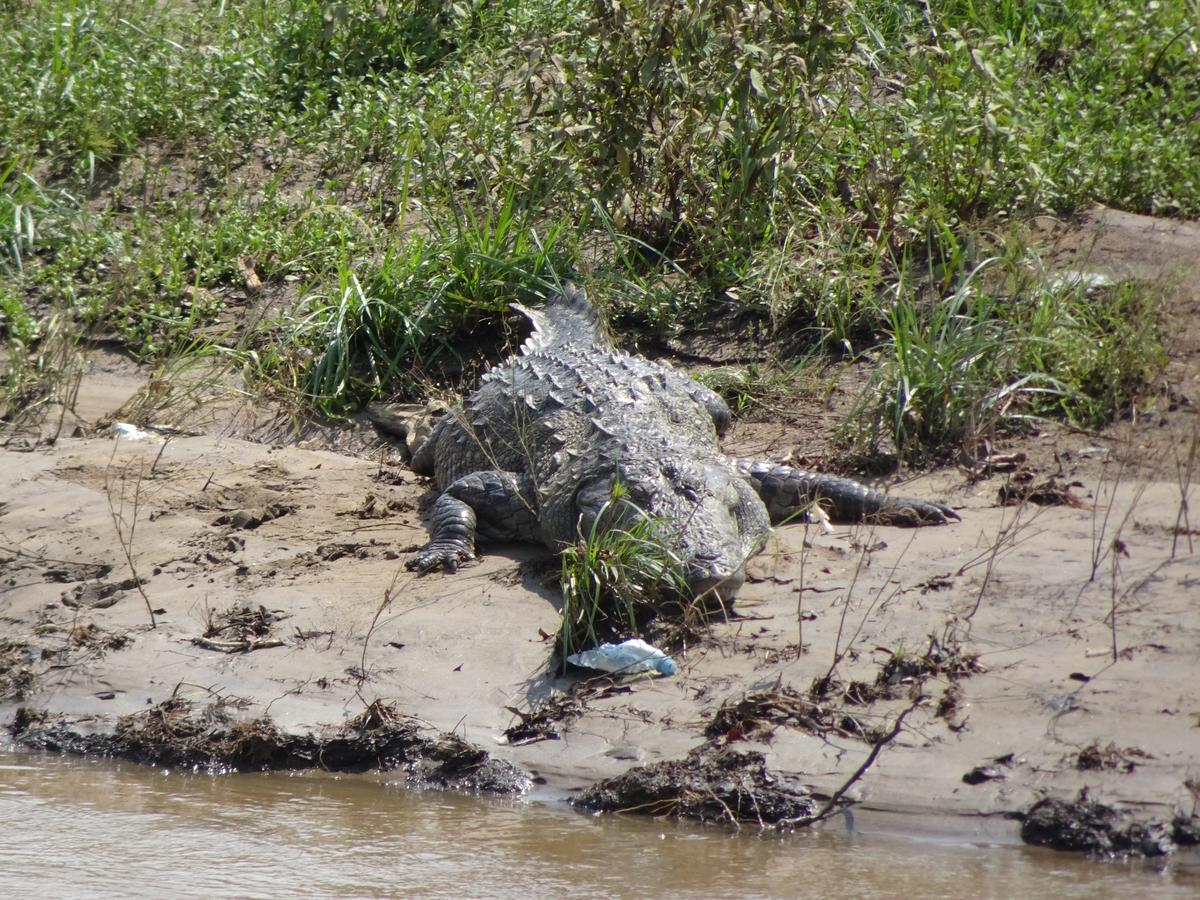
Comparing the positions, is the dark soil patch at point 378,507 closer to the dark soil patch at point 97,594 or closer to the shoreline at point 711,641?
the shoreline at point 711,641

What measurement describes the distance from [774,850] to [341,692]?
4.92 ft

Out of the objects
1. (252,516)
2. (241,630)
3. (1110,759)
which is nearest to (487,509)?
(252,516)

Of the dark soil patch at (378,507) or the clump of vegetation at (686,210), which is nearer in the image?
the dark soil patch at (378,507)

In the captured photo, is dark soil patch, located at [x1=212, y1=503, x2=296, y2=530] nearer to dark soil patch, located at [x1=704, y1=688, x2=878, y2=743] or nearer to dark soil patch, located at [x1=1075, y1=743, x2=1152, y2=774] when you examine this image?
dark soil patch, located at [x1=704, y1=688, x2=878, y2=743]

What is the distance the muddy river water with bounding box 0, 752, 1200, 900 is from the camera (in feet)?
10.2

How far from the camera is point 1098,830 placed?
3203 mm

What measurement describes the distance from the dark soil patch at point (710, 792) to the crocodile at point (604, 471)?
31.7 inches

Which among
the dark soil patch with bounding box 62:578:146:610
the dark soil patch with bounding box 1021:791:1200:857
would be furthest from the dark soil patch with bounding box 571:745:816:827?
the dark soil patch with bounding box 62:578:146:610

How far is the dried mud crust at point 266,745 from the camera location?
12.5 feet

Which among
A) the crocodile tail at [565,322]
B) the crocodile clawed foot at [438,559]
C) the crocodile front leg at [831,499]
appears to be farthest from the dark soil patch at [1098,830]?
the crocodile tail at [565,322]

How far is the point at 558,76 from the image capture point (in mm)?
7383

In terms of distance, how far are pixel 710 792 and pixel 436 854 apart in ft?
2.35

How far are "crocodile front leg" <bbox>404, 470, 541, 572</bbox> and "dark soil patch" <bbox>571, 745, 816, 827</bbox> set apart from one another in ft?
5.55

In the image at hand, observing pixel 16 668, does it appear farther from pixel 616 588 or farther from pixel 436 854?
pixel 616 588
